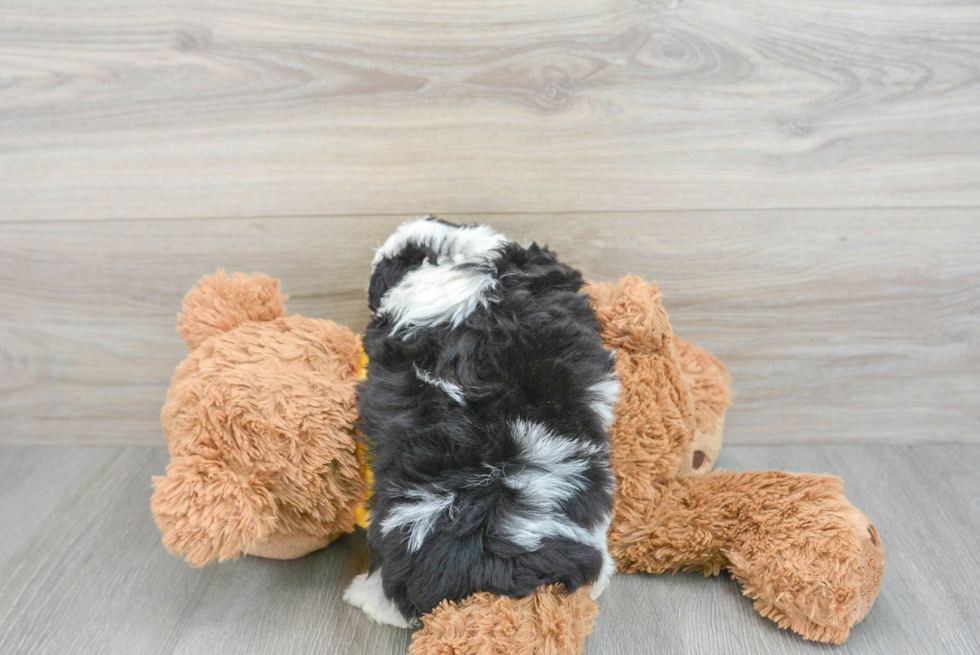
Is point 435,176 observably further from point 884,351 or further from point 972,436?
point 972,436

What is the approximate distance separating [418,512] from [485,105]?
497mm

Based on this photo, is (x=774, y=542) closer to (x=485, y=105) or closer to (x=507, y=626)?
(x=507, y=626)

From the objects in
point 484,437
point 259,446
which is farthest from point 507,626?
point 259,446

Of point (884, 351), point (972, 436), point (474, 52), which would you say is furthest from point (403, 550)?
point (972, 436)

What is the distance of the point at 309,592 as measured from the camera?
0.71 m

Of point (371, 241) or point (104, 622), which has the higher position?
point (371, 241)

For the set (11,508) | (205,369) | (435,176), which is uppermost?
(435,176)

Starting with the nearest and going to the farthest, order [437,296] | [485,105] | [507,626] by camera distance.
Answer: [507,626]
[437,296]
[485,105]

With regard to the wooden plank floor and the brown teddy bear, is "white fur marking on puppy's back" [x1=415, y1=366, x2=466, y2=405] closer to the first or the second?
the brown teddy bear

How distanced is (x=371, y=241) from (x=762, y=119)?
513mm

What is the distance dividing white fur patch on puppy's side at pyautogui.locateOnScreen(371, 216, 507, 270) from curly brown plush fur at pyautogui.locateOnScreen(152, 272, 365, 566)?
0.44ft

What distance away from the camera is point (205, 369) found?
0.66m

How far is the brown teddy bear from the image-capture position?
58 centimetres

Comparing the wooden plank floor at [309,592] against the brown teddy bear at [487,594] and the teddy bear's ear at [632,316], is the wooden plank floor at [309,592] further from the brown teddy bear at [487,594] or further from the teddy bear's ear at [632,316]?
the teddy bear's ear at [632,316]
